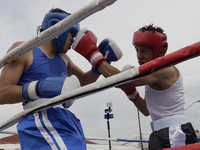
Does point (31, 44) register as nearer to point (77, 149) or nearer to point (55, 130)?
point (55, 130)

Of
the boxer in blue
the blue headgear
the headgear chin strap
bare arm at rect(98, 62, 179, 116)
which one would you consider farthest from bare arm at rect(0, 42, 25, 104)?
the headgear chin strap

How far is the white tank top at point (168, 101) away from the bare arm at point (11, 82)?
0.95m

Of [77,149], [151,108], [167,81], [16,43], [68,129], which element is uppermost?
[16,43]

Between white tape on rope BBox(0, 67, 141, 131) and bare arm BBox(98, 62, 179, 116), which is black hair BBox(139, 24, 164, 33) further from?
white tape on rope BBox(0, 67, 141, 131)

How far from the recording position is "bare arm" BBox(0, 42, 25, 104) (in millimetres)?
1003

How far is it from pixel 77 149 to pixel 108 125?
3.57m

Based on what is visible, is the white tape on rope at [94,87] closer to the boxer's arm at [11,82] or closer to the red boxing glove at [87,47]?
the boxer's arm at [11,82]

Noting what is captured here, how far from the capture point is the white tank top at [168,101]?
1447 millimetres

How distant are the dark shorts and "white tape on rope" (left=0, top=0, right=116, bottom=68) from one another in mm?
980

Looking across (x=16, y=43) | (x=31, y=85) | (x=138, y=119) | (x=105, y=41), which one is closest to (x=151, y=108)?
(x=105, y=41)

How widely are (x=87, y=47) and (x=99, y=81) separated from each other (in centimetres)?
57

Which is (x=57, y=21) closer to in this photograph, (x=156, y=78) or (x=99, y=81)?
(x=99, y=81)

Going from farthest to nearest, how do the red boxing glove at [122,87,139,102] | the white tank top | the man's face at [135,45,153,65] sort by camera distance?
the red boxing glove at [122,87,139,102], the man's face at [135,45,153,65], the white tank top

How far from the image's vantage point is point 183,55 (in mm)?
607
